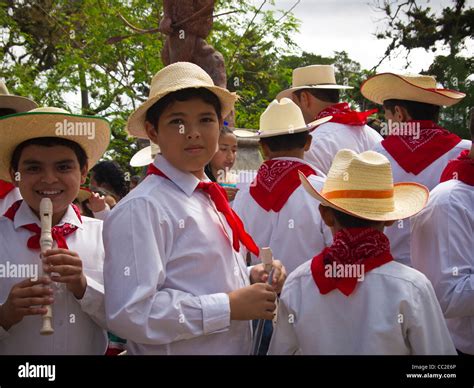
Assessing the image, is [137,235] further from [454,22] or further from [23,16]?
[23,16]

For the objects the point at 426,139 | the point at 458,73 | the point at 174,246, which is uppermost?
the point at 458,73

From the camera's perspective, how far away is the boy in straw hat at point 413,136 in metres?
4.16

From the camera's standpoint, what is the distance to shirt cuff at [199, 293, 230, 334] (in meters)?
2.62

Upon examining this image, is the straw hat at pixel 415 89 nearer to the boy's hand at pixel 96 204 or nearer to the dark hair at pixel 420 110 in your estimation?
the dark hair at pixel 420 110

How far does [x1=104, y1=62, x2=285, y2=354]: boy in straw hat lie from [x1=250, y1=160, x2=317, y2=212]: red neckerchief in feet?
3.22

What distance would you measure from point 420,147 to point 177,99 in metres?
1.87

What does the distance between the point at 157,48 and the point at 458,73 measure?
5.88 metres

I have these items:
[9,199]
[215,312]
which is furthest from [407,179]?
[9,199]

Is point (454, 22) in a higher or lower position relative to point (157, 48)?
lower

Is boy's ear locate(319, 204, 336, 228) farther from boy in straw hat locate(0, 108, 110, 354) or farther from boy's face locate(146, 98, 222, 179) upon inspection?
boy in straw hat locate(0, 108, 110, 354)

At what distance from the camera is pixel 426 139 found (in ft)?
13.9

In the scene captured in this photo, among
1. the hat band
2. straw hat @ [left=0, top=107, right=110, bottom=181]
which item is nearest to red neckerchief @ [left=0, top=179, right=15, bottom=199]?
straw hat @ [left=0, top=107, right=110, bottom=181]

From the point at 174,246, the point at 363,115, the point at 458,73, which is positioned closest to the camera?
the point at 174,246
